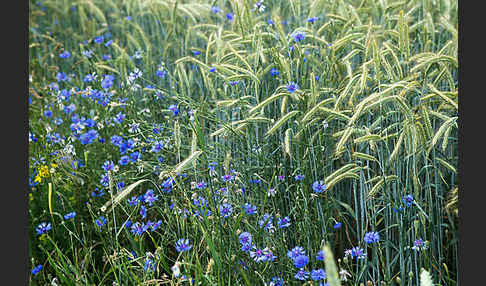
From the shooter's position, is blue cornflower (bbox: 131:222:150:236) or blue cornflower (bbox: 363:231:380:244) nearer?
blue cornflower (bbox: 363:231:380:244)

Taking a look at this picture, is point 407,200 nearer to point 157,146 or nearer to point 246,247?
point 246,247

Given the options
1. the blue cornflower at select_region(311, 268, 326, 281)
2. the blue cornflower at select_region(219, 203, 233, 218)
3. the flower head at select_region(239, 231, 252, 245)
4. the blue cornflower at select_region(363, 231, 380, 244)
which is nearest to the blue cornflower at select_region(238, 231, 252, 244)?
the flower head at select_region(239, 231, 252, 245)

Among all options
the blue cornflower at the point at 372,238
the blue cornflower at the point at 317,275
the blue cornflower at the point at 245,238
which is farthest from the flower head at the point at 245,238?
the blue cornflower at the point at 372,238

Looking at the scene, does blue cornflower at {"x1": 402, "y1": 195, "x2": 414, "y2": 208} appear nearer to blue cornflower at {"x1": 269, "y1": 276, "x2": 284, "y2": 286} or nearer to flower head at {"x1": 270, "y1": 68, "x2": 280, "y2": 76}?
blue cornflower at {"x1": 269, "y1": 276, "x2": 284, "y2": 286}

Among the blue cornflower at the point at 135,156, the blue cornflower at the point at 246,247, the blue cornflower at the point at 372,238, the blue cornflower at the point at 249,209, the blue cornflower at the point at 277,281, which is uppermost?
the blue cornflower at the point at 135,156

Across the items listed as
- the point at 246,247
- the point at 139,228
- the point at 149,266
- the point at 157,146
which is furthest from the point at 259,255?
the point at 157,146

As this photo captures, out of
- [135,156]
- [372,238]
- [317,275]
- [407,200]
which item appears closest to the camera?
[317,275]

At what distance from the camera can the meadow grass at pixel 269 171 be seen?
1.98 meters

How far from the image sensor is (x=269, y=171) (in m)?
2.34

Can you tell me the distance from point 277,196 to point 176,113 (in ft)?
1.91

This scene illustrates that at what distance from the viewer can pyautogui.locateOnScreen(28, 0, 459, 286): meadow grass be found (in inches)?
77.9

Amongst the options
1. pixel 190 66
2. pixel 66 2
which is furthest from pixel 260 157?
pixel 66 2

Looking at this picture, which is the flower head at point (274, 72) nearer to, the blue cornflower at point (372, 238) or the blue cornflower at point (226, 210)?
the blue cornflower at point (226, 210)

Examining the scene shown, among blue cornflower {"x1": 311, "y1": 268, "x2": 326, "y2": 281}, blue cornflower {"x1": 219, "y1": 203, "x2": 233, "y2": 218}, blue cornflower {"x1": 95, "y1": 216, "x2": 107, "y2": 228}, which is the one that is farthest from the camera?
blue cornflower {"x1": 95, "y1": 216, "x2": 107, "y2": 228}
